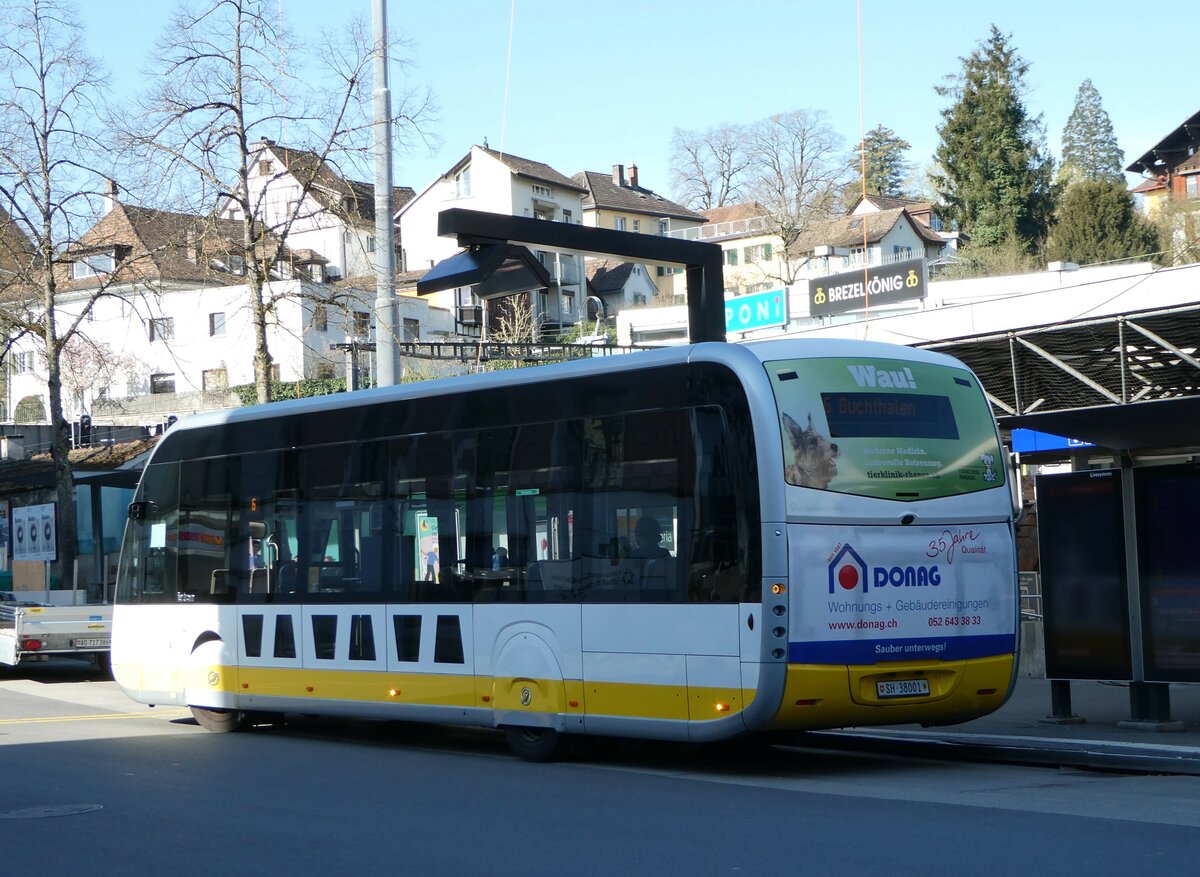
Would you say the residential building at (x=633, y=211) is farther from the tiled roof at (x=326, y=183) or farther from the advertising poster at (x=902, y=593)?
the advertising poster at (x=902, y=593)

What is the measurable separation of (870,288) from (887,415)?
37.2 m

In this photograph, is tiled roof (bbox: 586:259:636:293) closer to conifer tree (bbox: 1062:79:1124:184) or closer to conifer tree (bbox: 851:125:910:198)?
conifer tree (bbox: 851:125:910:198)

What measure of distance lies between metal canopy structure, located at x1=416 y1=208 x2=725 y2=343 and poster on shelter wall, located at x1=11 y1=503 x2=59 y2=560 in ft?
63.4

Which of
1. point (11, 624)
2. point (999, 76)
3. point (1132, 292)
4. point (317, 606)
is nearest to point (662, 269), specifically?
point (999, 76)

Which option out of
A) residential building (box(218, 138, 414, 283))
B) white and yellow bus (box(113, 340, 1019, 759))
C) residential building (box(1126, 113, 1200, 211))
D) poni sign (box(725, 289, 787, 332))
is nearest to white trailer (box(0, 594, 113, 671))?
residential building (box(218, 138, 414, 283))

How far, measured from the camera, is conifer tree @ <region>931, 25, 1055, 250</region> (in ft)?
257

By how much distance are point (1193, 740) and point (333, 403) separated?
8040 mm

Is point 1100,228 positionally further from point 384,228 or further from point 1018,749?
point 1018,749

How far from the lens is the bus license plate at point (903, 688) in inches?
409

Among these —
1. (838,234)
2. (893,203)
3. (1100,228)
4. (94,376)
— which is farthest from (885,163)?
(94,376)

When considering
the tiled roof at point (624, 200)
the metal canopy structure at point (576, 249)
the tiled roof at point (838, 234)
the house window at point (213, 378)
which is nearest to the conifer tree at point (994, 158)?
the tiled roof at point (838, 234)

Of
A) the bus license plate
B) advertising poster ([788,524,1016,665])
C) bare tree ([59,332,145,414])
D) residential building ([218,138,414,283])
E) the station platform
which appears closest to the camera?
advertising poster ([788,524,1016,665])

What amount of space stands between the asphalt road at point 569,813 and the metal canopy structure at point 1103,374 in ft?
10.9

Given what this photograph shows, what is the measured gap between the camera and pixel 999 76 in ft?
266
